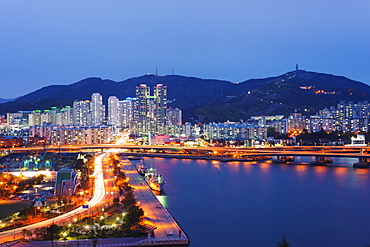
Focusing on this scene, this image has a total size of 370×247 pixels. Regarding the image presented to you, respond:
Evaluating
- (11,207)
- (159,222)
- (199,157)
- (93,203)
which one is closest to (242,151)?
(199,157)

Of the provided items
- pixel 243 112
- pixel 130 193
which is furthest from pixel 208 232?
pixel 243 112

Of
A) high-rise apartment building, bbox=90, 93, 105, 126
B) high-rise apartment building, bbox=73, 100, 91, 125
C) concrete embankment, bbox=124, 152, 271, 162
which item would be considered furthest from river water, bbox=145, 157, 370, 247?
high-rise apartment building, bbox=90, 93, 105, 126

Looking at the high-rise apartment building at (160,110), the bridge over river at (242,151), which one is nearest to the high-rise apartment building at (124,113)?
the high-rise apartment building at (160,110)

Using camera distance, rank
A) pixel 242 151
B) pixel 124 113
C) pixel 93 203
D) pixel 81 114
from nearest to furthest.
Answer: pixel 93 203 → pixel 242 151 → pixel 81 114 → pixel 124 113

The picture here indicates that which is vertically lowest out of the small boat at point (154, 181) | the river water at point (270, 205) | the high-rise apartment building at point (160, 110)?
the river water at point (270, 205)

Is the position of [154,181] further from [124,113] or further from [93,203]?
[124,113]

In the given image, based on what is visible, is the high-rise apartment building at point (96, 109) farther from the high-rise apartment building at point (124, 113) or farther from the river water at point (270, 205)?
the river water at point (270, 205)

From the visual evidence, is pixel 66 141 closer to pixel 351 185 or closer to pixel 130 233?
pixel 351 185

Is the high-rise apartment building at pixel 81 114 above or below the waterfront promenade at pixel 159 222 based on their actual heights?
above
